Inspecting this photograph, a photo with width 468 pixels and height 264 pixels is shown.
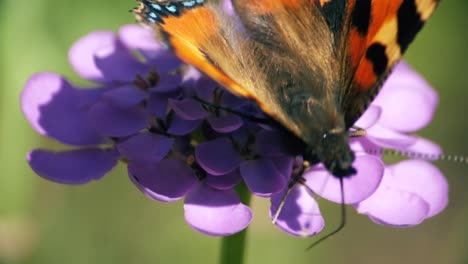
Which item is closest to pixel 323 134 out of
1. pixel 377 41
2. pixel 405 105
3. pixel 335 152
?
pixel 335 152

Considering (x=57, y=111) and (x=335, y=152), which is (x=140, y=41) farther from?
(x=335, y=152)

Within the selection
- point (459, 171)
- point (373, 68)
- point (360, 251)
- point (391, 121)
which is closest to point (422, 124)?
point (391, 121)

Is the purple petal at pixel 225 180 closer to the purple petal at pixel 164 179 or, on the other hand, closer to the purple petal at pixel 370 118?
the purple petal at pixel 164 179

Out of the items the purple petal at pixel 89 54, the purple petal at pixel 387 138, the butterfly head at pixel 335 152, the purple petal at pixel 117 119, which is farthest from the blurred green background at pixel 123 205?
the butterfly head at pixel 335 152

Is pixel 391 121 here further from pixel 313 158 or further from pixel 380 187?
pixel 313 158

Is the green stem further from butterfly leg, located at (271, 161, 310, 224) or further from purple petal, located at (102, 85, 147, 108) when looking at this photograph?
purple petal, located at (102, 85, 147, 108)

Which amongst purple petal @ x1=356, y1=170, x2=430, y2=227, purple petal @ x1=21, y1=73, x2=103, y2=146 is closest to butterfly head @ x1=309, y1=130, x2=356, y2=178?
purple petal @ x1=356, y1=170, x2=430, y2=227
